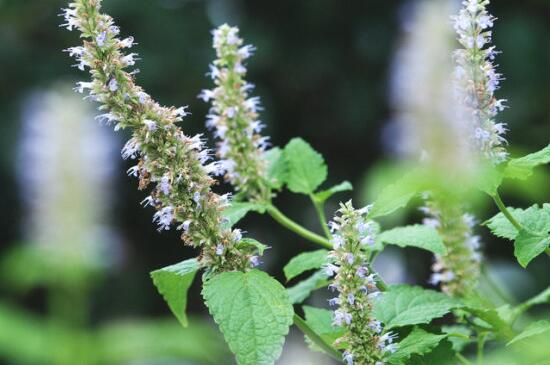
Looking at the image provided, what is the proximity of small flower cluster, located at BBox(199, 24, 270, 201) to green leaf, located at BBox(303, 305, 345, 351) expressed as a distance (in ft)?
1.15

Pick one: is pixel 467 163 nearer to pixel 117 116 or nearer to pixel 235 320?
pixel 235 320

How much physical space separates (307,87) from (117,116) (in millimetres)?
4354

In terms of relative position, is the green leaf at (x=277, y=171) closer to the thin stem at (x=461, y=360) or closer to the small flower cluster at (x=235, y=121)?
the small flower cluster at (x=235, y=121)

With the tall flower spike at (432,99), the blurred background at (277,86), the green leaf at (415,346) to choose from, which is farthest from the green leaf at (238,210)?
the blurred background at (277,86)

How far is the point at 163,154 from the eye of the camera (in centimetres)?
148

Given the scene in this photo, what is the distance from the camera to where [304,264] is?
1.66 meters

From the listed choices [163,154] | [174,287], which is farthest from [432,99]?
[174,287]

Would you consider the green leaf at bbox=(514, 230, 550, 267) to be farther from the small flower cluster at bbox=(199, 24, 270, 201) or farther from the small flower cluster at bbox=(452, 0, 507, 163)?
the small flower cluster at bbox=(199, 24, 270, 201)

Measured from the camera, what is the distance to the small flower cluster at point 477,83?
1447mm

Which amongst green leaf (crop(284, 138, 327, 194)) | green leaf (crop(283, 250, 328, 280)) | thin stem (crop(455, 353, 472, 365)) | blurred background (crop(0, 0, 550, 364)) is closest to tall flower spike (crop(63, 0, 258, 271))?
green leaf (crop(283, 250, 328, 280))

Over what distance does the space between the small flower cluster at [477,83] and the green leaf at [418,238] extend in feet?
0.71

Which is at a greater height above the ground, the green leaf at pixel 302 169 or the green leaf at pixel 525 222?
the green leaf at pixel 302 169

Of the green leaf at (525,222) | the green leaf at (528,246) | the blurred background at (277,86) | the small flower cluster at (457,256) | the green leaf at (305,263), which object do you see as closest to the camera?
the green leaf at (528,246)

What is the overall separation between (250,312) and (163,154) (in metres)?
0.28
